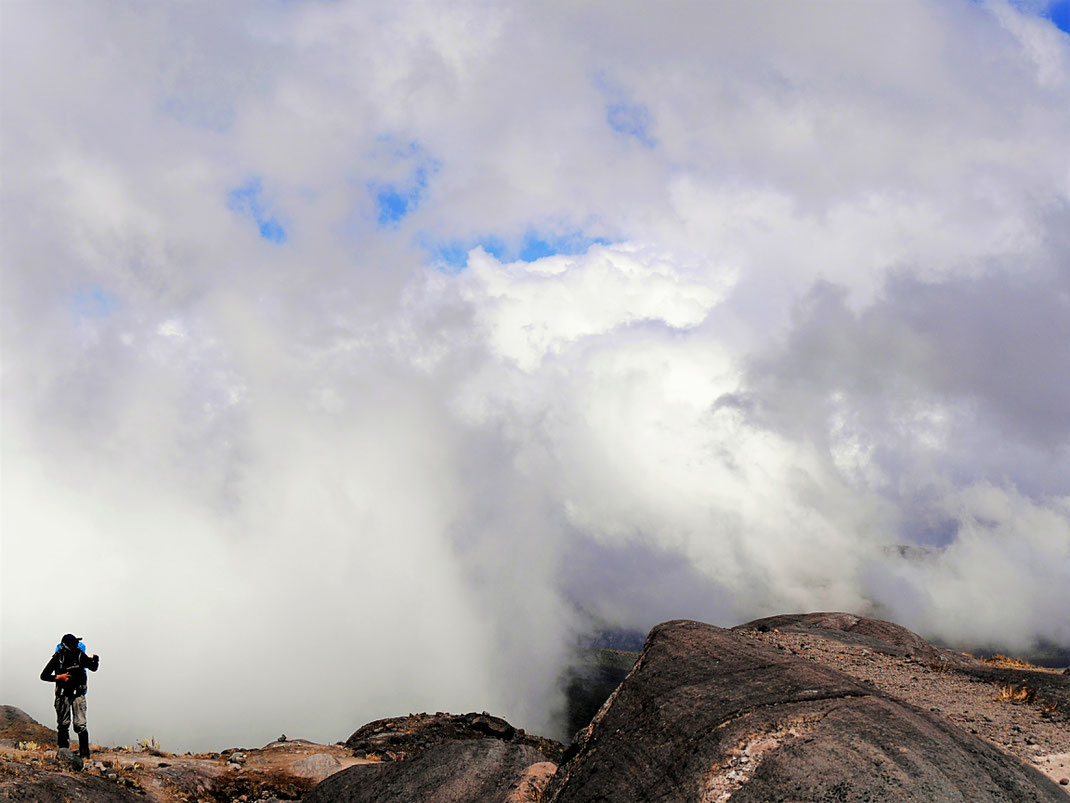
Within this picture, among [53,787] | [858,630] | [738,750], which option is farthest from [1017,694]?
[53,787]

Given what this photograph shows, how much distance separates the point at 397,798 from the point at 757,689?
1218cm

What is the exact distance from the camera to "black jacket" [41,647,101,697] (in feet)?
82.4

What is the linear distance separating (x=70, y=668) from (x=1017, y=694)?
31.3 m

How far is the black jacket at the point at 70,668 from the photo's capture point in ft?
82.4

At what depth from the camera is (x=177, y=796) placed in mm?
27500

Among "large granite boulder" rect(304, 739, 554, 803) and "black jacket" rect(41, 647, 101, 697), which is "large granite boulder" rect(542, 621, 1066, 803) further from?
"black jacket" rect(41, 647, 101, 697)

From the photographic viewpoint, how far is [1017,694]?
A: 24.9 meters

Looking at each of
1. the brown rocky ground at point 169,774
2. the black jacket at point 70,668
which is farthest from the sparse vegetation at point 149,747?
the black jacket at point 70,668

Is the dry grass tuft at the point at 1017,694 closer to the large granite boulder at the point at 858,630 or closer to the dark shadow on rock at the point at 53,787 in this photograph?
the large granite boulder at the point at 858,630

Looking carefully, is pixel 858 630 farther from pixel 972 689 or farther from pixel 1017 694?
pixel 1017 694

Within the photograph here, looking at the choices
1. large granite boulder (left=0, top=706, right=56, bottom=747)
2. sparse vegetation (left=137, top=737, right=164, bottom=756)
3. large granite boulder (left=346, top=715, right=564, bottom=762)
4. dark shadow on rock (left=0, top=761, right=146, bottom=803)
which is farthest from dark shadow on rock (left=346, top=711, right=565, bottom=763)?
large granite boulder (left=0, top=706, right=56, bottom=747)

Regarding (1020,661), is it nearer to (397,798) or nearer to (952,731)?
(952,731)

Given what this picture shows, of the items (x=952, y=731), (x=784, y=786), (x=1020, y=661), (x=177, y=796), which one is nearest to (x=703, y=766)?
(x=784, y=786)

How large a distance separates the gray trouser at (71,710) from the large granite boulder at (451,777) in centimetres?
852
